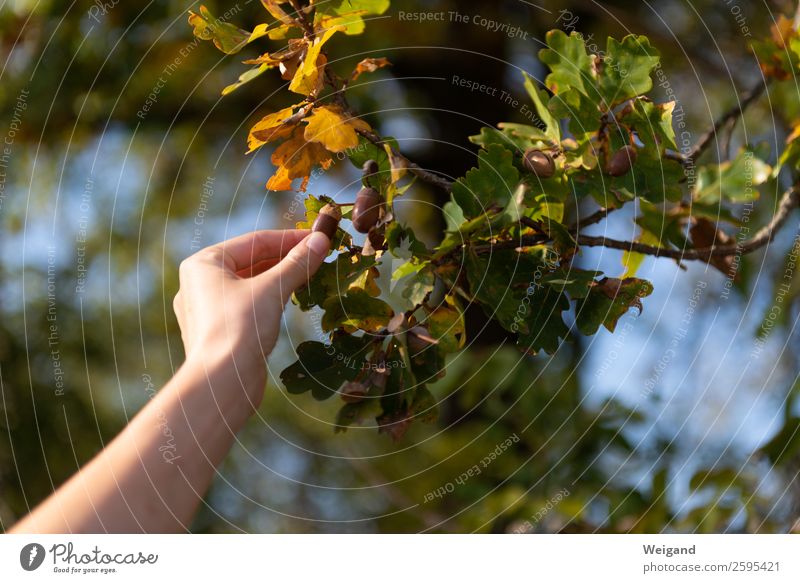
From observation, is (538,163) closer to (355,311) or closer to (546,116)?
(546,116)

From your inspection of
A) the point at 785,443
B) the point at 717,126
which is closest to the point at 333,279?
the point at 717,126

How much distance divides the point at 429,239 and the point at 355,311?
67.6 inches

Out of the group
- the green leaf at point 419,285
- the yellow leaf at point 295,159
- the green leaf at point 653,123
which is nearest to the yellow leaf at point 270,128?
the yellow leaf at point 295,159

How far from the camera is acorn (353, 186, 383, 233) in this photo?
0.50 m

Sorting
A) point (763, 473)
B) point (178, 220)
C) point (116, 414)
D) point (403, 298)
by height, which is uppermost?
point (178, 220)

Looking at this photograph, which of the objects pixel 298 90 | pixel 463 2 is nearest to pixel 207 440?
pixel 298 90

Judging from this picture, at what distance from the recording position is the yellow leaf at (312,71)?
49 cm

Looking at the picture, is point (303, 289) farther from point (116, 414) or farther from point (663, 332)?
point (116, 414)

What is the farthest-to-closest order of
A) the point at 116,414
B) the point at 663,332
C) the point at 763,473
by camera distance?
the point at 116,414, the point at 663,332, the point at 763,473

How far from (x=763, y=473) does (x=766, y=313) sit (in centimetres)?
26

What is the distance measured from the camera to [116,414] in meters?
2.31

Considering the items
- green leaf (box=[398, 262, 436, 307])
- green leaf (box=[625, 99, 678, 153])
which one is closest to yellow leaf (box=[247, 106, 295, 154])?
green leaf (box=[398, 262, 436, 307])
